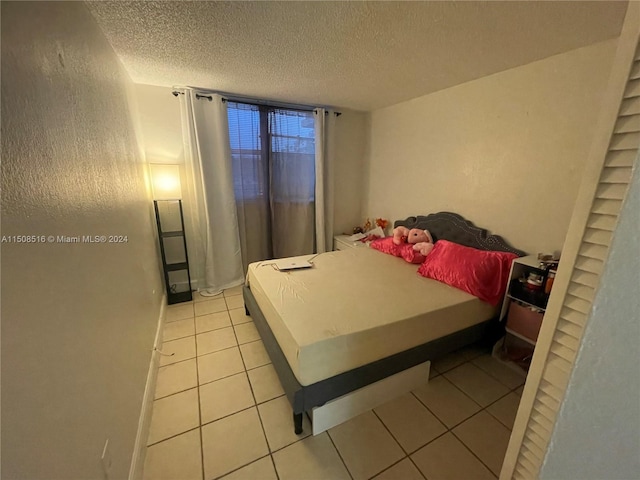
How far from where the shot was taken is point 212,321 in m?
2.64

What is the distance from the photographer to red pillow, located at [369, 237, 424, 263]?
2.68 meters

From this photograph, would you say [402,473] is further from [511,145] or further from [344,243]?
[344,243]

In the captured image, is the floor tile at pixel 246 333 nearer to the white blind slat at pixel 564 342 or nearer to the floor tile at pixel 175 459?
the floor tile at pixel 175 459

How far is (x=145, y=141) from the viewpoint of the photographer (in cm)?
277

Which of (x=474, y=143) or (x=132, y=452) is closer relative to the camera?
(x=132, y=452)

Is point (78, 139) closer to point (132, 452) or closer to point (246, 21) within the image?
point (246, 21)

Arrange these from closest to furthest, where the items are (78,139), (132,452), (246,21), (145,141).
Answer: (78,139) → (132,452) → (246,21) → (145,141)

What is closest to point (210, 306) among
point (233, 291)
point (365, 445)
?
point (233, 291)

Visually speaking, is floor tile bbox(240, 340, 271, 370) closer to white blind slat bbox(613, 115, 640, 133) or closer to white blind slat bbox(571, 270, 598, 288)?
white blind slat bbox(571, 270, 598, 288)

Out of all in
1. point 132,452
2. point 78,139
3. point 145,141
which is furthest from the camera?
point 145,141

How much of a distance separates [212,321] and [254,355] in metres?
0.74

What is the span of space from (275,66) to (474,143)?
1955 mm

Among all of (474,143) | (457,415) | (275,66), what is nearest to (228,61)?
(275,66)

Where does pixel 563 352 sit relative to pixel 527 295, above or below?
above
